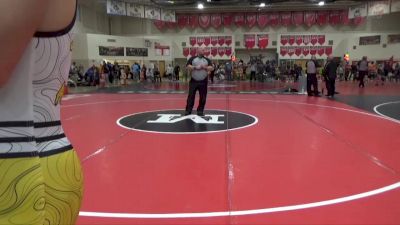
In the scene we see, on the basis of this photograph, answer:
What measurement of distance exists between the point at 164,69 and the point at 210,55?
436 centimetres

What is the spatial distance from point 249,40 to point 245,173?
93.5 feet

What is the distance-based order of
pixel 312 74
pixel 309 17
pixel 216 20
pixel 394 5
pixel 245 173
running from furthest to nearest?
1. pixel 216 20
2. pixel 309 17
3. pixel 394 5
4. pixel 312 74
5. pixel 245 173

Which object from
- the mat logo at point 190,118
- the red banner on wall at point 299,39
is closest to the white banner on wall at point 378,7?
the red banner on wall at point 299,39

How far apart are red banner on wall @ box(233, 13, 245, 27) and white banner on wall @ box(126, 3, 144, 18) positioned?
10497 mm

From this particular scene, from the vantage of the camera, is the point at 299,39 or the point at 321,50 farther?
the point at 321,50

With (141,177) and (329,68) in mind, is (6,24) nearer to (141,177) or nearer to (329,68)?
(141,177)

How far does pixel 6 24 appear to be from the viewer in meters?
0.76

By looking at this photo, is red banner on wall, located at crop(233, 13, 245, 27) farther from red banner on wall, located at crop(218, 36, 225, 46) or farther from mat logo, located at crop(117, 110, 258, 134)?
mat logo, located at crop(117, 110, 258, 134)

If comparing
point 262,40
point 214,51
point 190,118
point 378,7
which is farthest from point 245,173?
point 262,40

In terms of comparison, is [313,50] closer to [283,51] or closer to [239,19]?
[283,51]

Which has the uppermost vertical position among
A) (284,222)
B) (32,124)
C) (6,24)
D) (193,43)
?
(193,43)

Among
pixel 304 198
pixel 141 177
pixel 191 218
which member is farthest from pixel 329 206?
pixel 141 177

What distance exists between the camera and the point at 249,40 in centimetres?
3144

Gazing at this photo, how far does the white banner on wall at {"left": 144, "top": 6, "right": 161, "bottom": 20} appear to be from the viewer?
24083 millimetres
